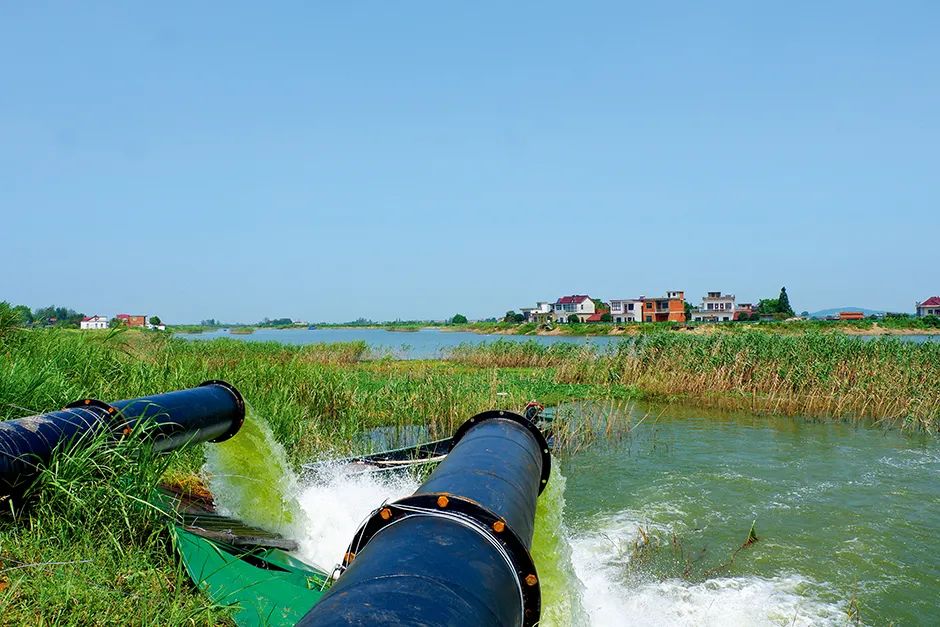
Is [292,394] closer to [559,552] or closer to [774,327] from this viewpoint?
[559,552]

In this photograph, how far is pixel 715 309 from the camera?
4151 inches

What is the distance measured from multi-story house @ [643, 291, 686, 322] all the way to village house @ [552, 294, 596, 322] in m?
14.2

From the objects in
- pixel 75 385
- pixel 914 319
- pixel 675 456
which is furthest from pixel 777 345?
pixel 914 319

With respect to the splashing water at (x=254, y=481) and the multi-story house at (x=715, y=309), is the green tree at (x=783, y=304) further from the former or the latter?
the splashing water at (x=254, y=481)

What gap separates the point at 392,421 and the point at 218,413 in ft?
28.0

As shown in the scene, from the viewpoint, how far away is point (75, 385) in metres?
8.29

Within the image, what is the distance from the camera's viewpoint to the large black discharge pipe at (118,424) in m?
4.08

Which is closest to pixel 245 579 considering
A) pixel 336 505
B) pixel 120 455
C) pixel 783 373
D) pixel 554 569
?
pixel 120 455

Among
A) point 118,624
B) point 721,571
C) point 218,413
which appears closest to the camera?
point 118,624

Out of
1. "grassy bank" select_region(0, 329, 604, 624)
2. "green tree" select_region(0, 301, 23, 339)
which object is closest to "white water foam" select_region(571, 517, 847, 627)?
"grassy bank" select_region(0, 329, 604, 624)

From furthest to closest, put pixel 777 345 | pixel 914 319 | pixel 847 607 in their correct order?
1. pixel 914 319
2. pixel 777 345
3. pixel 847 607

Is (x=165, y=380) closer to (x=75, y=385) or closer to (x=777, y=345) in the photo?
Answer: (x=75, y=385)

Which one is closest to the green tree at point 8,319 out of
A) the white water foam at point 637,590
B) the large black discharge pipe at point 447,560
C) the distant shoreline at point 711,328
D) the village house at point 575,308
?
the white water foam at point 637,590

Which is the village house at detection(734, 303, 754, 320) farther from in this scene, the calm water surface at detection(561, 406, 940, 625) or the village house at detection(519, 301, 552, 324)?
the calm water surface at detection(561, 406, 940, 625)
